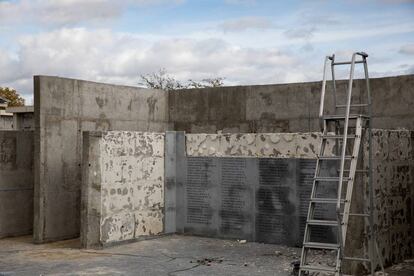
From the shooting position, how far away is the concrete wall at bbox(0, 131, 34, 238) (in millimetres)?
12961

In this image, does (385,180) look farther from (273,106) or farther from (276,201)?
(273,106)

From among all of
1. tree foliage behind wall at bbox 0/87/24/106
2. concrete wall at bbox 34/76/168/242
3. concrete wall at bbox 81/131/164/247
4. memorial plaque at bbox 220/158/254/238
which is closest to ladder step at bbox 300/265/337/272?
memorial plaque at bbox 220/158/254/238

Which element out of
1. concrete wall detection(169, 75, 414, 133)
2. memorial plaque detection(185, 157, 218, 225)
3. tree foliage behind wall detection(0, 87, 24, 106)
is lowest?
memorial plaque detection(185, 157, 218, 225)

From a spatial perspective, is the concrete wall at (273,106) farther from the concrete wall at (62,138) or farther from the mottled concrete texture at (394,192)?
the concrete wall at (62,138)

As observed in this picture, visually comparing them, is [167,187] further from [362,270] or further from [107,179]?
[362,270]

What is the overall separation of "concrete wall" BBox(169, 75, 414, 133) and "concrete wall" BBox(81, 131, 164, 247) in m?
2.32

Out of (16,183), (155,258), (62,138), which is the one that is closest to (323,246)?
(155,258)

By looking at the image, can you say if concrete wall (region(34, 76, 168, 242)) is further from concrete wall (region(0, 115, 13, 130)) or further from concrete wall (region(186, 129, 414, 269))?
concrete wall (region(0, 115, 13, 130))

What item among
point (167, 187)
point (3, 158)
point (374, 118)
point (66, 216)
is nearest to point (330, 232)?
point (374, 118)

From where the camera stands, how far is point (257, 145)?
39.6ft

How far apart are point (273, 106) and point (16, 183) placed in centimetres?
625

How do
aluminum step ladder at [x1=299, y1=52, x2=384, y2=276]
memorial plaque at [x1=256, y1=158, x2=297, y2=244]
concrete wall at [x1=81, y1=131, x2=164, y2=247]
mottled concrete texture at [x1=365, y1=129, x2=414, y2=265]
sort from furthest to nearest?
1. memorial plaque at [x1=256, y1=158, x2=297, y2=244]
2. concrete wall at [x1=81, y1=131, x2=164, y2=247]
3. mottled concrete texture at [x1=365, y1=129, x2=414, y2=265]
4. aluminum step ladder at [x1=299, y1=52, x2=384, y2=276]

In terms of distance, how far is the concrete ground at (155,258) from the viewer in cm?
937

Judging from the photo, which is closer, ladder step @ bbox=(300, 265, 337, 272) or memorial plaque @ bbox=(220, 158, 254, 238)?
ladder step @ bbox=(300, 265, 337, 272)
